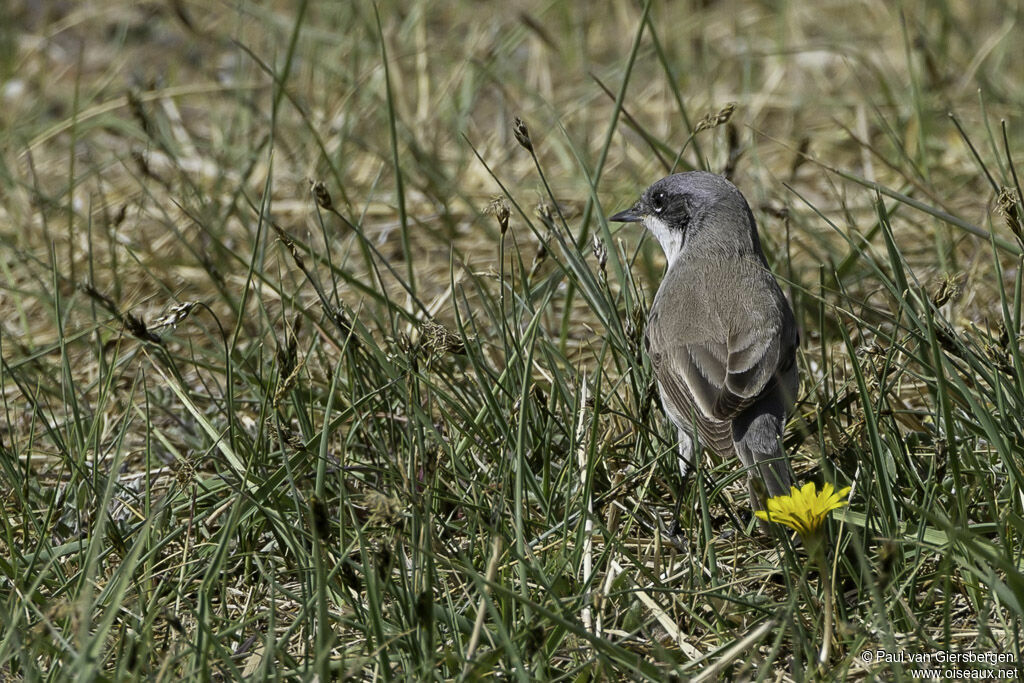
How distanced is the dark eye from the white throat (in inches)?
1.6

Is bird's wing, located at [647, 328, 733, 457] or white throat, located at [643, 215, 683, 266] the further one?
white throat, located at [643, 215, 683, 266]

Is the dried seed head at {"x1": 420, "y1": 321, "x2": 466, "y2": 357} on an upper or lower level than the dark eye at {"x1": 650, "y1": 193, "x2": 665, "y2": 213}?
lower

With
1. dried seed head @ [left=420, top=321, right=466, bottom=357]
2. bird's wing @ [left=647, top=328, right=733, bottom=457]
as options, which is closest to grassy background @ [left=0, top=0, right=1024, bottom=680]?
dried seed head @ [left=420, top=321, right=466, bottom=357]

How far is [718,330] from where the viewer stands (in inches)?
170

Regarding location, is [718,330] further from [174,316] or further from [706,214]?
[174,316]

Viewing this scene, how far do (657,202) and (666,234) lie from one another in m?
0.14

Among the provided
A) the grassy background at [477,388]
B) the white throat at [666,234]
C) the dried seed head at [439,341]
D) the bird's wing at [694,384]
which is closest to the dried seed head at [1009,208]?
the grassy background at [477,388]

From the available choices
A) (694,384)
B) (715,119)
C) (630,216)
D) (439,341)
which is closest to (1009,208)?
(715,119)

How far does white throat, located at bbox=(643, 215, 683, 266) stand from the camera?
4871 mm

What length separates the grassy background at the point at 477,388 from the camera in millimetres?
2943

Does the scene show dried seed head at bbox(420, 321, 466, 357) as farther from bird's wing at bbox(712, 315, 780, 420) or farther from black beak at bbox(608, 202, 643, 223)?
black beak at bbox(608, 202, 643, 223)
